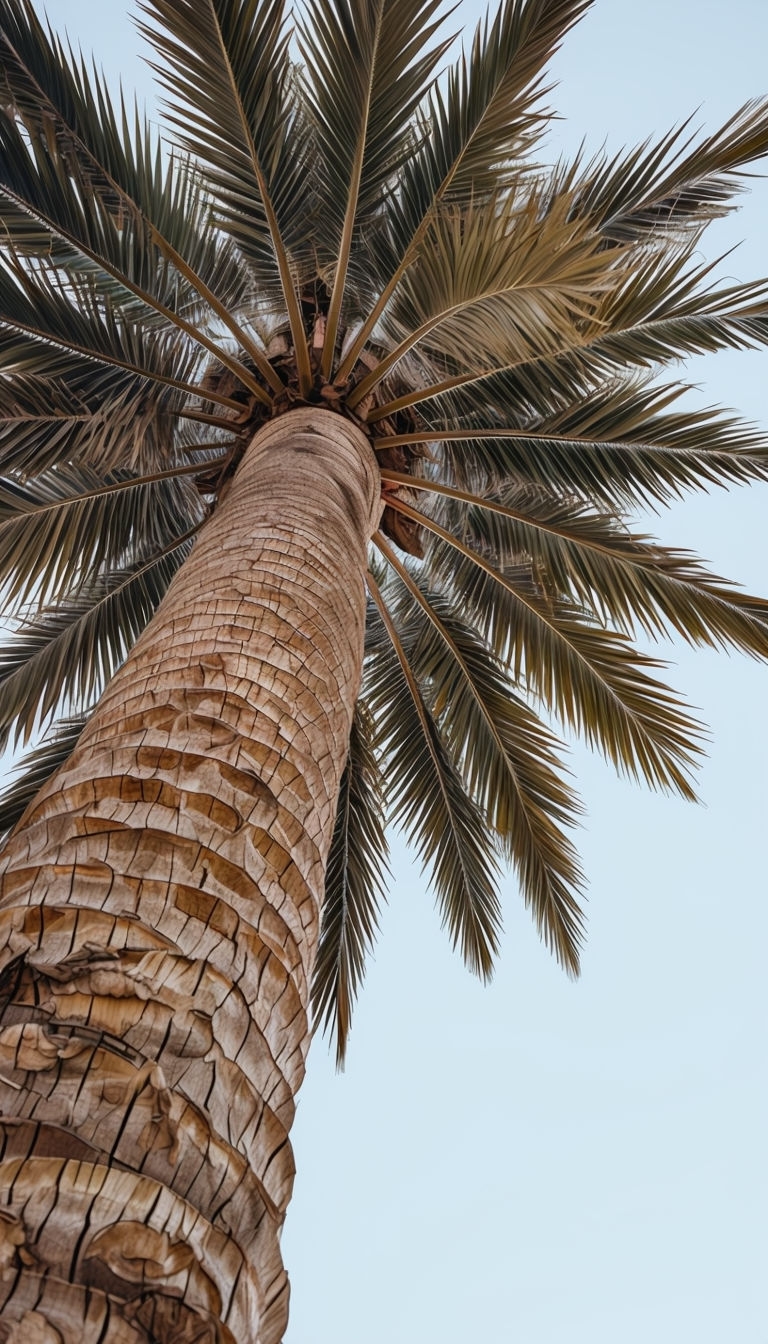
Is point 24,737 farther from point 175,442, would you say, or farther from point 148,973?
point 148,973

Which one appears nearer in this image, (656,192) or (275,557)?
(275,557)

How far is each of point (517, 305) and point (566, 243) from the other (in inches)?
18.2

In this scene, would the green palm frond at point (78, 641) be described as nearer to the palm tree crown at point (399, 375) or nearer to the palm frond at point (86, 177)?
the palm tree crown at point (399, 375)

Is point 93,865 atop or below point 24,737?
below

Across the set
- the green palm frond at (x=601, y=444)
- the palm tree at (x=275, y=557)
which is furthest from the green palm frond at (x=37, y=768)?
the green palm frond at (x=601, y=444)

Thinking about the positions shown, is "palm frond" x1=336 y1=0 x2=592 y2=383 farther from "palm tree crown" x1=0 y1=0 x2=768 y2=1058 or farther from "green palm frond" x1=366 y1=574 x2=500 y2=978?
"green palm frond" x1=366 y1=574 x2=500 y2=978

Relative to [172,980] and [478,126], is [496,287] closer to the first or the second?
[478,126]

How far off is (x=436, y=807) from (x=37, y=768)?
2584 millimetres

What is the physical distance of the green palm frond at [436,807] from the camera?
6984 millimetres

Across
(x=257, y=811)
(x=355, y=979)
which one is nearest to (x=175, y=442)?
(x=355, y=979)

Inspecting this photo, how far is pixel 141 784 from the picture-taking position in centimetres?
196

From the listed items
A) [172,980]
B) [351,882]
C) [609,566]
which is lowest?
[172,980]

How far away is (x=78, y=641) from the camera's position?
654cm

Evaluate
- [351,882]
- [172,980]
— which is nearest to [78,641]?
[351,882]
